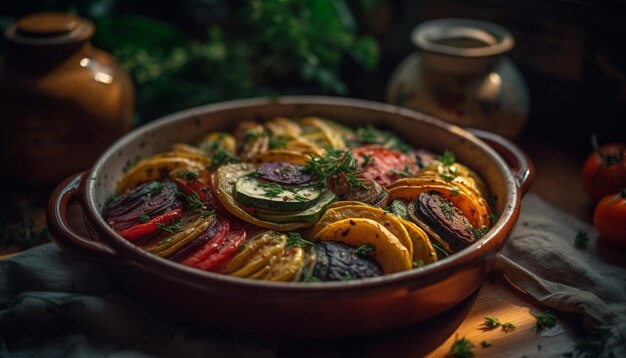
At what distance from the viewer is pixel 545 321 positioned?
2.62 metres

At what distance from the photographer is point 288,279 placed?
2.34 meters

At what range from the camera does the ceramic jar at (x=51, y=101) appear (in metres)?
3.48

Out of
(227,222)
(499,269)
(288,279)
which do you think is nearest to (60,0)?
(227,222)

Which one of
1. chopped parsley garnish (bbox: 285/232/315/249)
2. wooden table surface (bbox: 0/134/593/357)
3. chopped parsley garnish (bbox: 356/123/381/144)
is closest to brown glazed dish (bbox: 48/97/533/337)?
wooden table surface (bbox: 0/134/593/357)

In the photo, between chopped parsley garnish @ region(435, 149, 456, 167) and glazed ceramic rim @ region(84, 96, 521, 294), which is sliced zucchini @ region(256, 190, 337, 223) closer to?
glazed ceramic rim @ region(84, 96, 521, 294)

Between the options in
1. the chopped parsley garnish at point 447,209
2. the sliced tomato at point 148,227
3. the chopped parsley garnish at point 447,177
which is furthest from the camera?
the chopped parsley garnish at point 447,177

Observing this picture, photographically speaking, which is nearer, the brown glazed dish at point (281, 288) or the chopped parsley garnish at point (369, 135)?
the brown glazed dish at point (281, 288)

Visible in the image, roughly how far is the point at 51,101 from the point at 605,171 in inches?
120

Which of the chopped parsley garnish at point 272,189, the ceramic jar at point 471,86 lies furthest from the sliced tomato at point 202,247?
the ceramic jar at point 471,86

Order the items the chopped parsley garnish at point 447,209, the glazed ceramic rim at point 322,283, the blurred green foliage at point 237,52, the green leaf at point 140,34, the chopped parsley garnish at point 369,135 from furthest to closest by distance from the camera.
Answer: the green leaf at point 140,34
the blurred green foliage at point 237,52
the chopped parsley garnish at point 369,135
the chopped parsley garnish at point 447,209
the glazed ceramic rim at point 322,283

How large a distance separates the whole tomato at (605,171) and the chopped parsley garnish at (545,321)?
1037mm

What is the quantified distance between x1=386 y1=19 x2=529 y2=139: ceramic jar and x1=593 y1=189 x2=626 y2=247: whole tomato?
3.10 feet

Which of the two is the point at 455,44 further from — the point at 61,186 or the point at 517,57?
the point at 61,186

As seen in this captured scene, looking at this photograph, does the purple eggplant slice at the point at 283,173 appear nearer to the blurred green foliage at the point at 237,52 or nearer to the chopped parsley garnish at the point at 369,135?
the chopped parsley garnish at the point at 369,135
